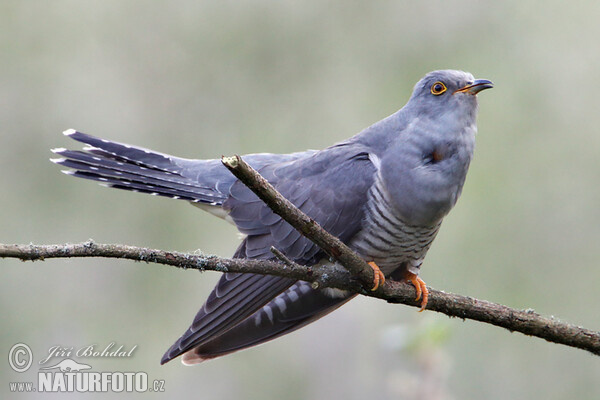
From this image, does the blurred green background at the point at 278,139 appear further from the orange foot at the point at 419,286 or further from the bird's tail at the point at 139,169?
the bird's tail at the point at 139,169

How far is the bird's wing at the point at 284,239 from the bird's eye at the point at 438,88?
1.35ft

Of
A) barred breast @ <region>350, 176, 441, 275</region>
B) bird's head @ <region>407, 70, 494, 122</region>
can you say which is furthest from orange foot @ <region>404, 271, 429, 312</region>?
bird's head @ <region>407, 70, 494, 122</region>

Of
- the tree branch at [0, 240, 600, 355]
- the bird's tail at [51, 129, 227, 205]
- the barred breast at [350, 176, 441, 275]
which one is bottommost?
the tree branch at [0, 240, 600, 355]

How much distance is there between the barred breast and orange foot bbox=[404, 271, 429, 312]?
0.11 metres

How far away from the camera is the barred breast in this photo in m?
3.05

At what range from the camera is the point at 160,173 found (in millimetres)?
3617

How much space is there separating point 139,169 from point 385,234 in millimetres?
1325

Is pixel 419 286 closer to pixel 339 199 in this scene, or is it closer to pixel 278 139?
pixel 339 199

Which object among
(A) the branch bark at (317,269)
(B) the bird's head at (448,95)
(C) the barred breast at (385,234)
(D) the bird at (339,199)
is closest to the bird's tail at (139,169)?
(D) the bird at (339,199)

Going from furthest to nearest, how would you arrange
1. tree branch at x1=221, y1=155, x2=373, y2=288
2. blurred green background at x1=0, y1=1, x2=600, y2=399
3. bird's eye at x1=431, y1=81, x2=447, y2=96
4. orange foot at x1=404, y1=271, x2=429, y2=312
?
blurred green background at x1=0, y1=1, x2=600, y2=399
bird's eye at x1=431, y1=81, x2=447, y2=96
orange foot at x1=404, y1=271, x2=429, y2=312
tree branch at x1=221, y1=155, x2=373, y2=288

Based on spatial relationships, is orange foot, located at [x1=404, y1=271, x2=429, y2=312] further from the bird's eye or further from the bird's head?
the bird's eye

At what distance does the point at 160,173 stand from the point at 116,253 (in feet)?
5.36

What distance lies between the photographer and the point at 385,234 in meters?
3.07

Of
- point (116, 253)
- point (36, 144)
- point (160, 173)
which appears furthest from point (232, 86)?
point (116, 253)
